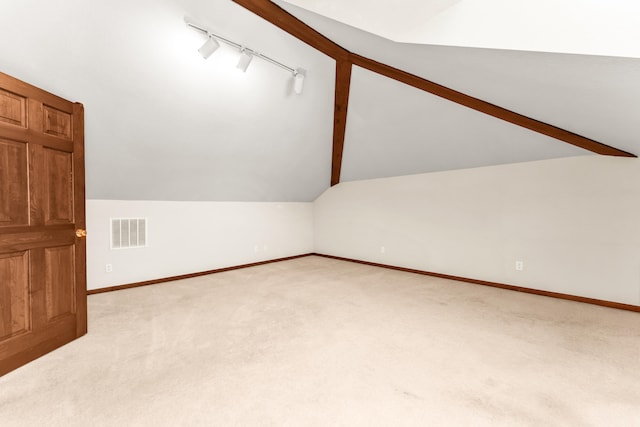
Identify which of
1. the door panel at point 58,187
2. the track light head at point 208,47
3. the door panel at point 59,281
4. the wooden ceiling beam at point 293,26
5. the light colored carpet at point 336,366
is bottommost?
the light colored carpet at point 336,366

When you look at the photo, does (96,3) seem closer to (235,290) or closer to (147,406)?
(147,406)

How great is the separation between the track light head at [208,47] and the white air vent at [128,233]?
2665mm

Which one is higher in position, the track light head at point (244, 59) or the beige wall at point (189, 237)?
the track light head at point (244, 59)

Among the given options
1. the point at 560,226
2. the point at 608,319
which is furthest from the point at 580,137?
the point at 608,319

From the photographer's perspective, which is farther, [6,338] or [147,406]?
[6,338]

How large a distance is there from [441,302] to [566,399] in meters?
1.83

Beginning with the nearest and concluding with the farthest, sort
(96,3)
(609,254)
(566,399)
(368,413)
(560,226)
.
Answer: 1. (368,413)
2. (566,399)
3. (96,3)
4. (609,254)
5. (560,226)

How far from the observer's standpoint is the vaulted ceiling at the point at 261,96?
2.17 meters

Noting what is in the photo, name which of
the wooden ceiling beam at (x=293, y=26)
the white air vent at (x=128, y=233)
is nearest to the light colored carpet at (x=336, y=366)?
the white air vent at (x=128, y=233)

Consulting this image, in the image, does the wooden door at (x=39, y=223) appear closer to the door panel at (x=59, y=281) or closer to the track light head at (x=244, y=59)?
the door panel at (x=59, y=281)

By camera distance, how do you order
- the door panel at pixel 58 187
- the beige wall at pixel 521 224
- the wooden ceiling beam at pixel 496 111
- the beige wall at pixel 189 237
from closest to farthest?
the door panel at pixel 58 187 < the wooden ceiling beam at pixel 496 111 < the beige wall at pixel 521 224 < the beige wall at pixel 189 237

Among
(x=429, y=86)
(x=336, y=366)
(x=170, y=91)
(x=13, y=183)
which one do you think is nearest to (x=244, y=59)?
(x=170, y=91)

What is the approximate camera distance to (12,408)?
64.8 inches

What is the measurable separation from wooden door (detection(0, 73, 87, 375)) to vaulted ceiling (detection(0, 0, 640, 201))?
1.61ft
